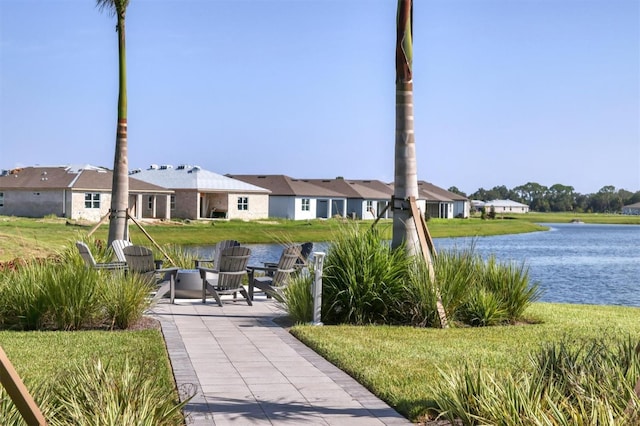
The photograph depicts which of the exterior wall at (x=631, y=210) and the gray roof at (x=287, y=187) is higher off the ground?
the gray roof at (x=287, y=187)

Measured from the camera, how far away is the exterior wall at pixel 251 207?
212ft

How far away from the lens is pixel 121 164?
19547 mm

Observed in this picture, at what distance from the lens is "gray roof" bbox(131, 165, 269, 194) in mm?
63969

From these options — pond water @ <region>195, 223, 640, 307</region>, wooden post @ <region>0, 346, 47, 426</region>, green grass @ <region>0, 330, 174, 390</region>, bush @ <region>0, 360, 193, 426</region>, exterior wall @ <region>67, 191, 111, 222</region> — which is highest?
exterior wall @ <region>67, 191, 111, 222</region>

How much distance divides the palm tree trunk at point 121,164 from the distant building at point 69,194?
3540 cm

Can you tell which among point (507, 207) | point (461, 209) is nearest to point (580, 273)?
point (461, 209)

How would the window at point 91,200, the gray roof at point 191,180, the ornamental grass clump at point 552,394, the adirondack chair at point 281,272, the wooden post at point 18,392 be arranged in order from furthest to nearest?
the gray roof at point 191,180 < the window at point 91,200 < the adirondack chair at point 281,272 < the ornamental grass clump at point 552,394 < the wooden post at point 18,392

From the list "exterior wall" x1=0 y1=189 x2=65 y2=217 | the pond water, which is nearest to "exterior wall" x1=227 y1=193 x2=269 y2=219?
"exterior wall" x1=0 y1=189 x2=65 y2=217

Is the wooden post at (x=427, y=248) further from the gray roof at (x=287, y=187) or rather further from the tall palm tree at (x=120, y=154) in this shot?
the gray roof at (x=287, y=187)

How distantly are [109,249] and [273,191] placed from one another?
54545mm

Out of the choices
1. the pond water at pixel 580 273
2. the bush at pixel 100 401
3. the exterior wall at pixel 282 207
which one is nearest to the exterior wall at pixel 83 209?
the pond water at pixel 580 273

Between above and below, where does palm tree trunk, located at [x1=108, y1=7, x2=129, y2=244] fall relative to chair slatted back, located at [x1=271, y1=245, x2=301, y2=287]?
above

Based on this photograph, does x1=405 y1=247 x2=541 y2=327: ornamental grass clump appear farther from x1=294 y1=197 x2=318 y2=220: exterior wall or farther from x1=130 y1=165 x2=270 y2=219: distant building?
x1=294 y1=197 x2=318 y2=220: exterior wall

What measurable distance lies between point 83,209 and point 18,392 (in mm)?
52127
